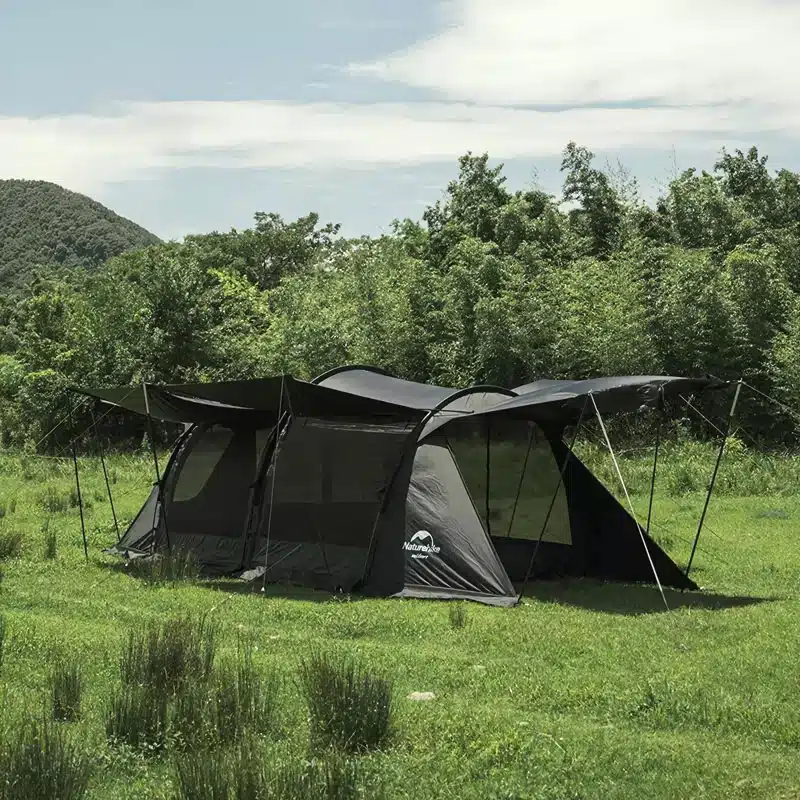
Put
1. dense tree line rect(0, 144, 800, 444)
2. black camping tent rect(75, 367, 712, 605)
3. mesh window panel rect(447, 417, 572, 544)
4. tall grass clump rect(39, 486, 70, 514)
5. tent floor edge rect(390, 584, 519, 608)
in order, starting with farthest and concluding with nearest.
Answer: dense tree line rect(0, 144, 800, 444) < tall grass clump rect(39, 486, 70, 514) < mesh window panel rect(447, 417, 572, 544) < black camping tent rect(75, 367, 712, 605) < tent floor edge rect(390, 584, 519, 608)

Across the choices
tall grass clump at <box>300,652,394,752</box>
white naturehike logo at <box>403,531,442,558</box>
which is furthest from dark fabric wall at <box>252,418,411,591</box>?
tall grass clump at <box>300,652,394,752</box>

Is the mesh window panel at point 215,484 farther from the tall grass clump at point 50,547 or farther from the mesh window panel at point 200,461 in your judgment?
the tall grass clump at point 50,547

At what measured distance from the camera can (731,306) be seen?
21.2 meters

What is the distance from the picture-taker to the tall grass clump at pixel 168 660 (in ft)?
18.4

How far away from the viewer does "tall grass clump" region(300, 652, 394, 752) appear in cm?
498

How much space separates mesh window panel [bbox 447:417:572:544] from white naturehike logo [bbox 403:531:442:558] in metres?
1.06

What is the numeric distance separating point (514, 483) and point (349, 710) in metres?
5.94

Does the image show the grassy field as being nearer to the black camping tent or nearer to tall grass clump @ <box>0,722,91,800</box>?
Answer: tall grass clump @ <box>0,722,91,800</box>

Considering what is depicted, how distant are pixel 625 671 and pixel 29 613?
4.36 meters

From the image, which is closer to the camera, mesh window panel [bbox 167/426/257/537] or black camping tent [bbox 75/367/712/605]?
black camping tent [bbox 75/367/712/605]

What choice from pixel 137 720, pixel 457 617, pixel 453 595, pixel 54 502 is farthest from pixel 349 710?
pixel 54 502

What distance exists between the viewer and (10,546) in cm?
1106

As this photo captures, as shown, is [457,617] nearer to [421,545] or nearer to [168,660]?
[421,545]

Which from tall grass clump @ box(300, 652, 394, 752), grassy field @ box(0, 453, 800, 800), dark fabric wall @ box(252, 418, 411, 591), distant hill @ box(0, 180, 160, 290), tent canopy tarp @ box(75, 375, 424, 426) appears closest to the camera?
grassy field @ box(0, 453, 800, 800)
